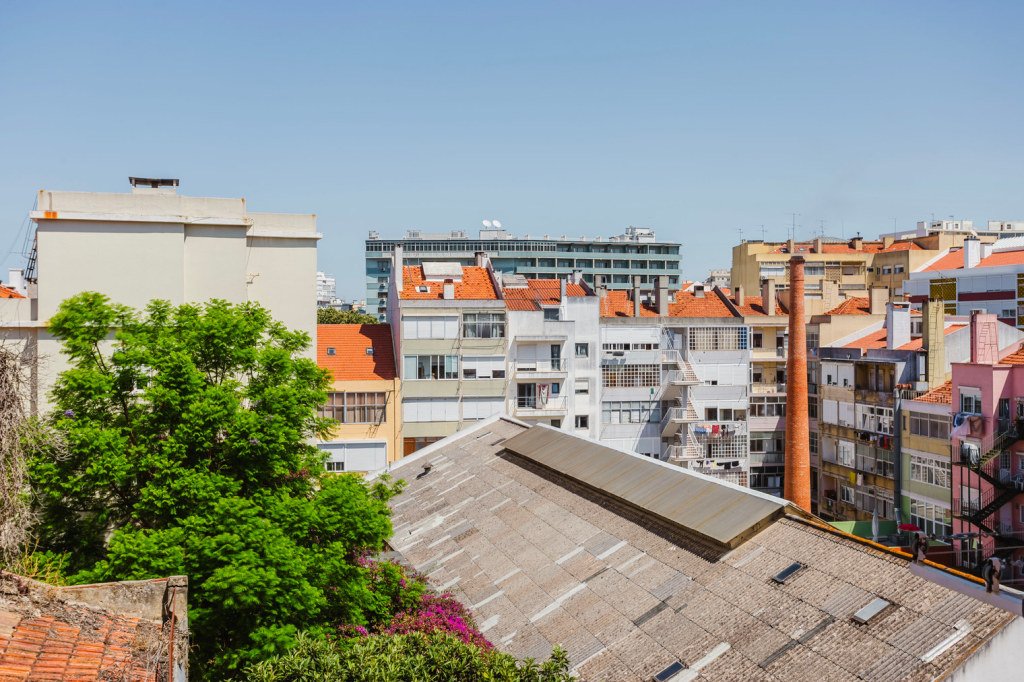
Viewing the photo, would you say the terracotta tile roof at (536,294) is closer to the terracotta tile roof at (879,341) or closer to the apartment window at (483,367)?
the apartment window at (483,367)

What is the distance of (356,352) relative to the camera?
5525cm

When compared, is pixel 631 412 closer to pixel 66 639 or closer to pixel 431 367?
pixel 431 367

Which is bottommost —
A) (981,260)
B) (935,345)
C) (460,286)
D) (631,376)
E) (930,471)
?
(930,471)

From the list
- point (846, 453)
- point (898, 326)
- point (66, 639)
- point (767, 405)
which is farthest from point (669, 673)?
point (767, 405)

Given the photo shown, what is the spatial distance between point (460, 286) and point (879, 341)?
2958 centimetres

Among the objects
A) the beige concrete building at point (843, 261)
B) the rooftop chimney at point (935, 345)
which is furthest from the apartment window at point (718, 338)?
the beige concrete building at point (843, 261)

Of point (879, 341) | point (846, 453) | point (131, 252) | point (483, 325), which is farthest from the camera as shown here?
point (879, 341)

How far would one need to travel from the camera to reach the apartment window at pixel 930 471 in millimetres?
46344

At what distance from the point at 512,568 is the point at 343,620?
6.30 m

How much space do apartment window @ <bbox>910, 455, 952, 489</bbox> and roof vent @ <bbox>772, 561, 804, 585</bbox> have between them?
1191 inches

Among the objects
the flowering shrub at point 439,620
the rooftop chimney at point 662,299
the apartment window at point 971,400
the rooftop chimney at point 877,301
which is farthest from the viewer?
the rooftop chimney at point 877,301

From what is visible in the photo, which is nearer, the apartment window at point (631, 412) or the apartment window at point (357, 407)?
the apartment window at point (357, 407)

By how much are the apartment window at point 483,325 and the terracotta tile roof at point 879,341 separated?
81.3 feet

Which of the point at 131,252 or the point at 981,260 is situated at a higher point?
the point at 981,260
